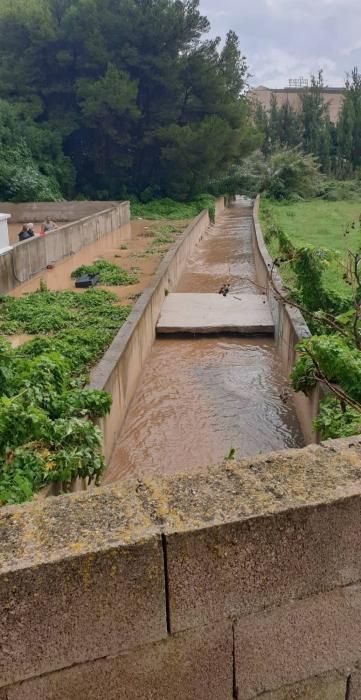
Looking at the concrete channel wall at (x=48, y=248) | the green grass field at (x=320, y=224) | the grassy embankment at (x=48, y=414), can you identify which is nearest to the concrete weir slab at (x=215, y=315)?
the green grass field at (x=320, y=224)

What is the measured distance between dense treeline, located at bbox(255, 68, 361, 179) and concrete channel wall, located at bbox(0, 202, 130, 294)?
108ft

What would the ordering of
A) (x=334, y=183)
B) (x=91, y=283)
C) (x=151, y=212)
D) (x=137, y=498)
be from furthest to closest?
(x=334, y=183), (x=151, y=212), (x=91, y=283), (x=137, y=498)

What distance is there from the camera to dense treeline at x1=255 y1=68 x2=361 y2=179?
53.7 meters

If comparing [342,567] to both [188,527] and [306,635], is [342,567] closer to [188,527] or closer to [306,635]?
[306,635]

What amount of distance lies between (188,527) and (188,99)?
3877 centimetres

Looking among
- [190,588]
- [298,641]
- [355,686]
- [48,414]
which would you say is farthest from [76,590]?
[48,414]

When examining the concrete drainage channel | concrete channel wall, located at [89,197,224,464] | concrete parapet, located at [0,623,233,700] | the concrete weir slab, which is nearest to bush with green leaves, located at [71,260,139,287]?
concrete channel wall, located at [89,197,224,464]

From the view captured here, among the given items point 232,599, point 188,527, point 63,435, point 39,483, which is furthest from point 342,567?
point 63,435

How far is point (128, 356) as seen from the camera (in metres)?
9.12

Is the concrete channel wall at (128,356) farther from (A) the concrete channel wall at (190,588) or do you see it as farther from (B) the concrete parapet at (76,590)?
(B) the concrete parapet at (76,590)

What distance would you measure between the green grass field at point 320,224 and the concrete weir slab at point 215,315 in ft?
4.14

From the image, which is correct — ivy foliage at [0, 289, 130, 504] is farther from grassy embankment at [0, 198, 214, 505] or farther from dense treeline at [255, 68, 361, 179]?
dense treeline at [255, 68, 361, 179]

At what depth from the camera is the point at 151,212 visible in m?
35.2

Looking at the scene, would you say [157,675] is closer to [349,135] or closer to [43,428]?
[43,428]
